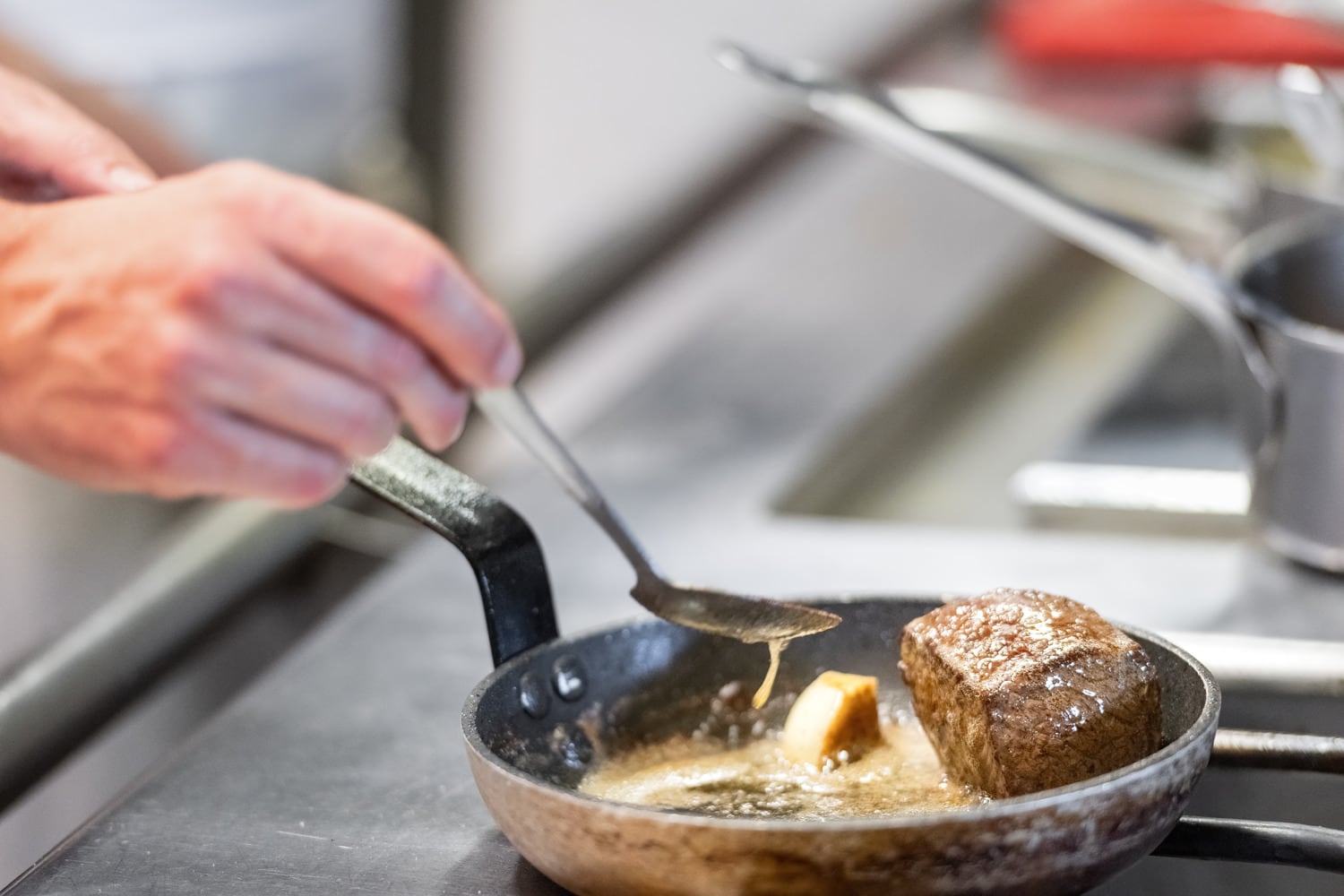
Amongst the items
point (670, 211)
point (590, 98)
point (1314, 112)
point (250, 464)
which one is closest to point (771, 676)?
point (250, 464)

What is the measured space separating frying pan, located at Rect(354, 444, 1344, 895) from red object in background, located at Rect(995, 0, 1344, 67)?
1.50 metres

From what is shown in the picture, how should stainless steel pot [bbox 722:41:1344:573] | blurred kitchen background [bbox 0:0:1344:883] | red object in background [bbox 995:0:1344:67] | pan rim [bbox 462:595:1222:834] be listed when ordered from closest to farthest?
pan rim [bbox 462:595:1222:834] → stainless steel pot [bbox 722:41:1344:573] → blurred kitchen background [bbox 0:0:1344:883] → red object in background [bbox 995:0:1344:67]

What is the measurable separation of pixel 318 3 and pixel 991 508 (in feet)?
8.53

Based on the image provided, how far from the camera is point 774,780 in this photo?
71cm

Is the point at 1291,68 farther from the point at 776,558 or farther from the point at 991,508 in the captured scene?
the point at 776,558

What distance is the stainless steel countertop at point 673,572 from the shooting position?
2.35 feet

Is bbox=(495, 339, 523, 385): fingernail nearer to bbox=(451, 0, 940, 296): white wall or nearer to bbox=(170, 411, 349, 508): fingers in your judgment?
bbox=(170, 411, 349, 508): fingers

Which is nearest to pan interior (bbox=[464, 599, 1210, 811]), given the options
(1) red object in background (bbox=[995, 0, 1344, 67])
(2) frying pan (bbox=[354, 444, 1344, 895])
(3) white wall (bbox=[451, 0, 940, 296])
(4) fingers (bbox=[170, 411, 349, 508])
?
(2) frying pan (bbox=[354, 444, 1344, 895])

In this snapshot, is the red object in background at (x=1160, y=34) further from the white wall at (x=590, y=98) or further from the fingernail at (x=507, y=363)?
the fingernail at (x=507, y=363)

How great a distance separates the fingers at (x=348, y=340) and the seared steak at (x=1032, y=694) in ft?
0.85

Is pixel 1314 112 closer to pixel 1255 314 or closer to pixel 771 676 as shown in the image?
pixel 1255 314

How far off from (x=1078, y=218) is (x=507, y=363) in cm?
54

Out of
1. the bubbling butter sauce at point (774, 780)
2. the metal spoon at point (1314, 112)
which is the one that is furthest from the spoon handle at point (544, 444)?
the metal spoon at point (1314, 112)

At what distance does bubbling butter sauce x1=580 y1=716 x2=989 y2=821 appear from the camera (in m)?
0.68
